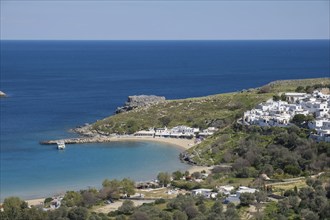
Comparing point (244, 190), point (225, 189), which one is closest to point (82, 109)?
point (225, 189)

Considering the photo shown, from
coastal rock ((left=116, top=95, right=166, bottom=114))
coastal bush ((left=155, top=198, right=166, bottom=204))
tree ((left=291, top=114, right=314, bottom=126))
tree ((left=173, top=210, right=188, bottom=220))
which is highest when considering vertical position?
coastal rock ((left=116, top=95, right=166, bottom=114))

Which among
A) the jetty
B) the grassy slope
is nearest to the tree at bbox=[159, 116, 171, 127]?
the grassy slope

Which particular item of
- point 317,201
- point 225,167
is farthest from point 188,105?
point 317,201

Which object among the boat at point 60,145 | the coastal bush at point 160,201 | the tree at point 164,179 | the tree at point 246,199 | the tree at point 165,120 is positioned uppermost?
the tree at point 165,120

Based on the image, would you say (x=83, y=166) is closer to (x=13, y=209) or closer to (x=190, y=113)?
(x=13, y=209)

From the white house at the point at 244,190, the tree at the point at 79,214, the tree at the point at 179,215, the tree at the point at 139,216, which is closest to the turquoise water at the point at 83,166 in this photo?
the white house at the point at 244,190

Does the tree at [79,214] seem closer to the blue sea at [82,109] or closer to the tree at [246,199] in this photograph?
the tree at [246,199]

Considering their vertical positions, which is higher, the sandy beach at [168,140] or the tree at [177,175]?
the sandy beach at [168,140]

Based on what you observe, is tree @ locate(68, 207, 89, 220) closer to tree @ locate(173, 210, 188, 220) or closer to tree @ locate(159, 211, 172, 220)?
tree @ locate(159, 211, 172, 220)

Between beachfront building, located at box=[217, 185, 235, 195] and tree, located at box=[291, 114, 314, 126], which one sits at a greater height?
tree, located at box=[291, 114, 314, 126]

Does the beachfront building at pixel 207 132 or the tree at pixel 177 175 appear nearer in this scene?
the tree at pixel 177 175
